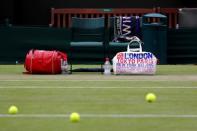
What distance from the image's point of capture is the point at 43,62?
46.1 feet

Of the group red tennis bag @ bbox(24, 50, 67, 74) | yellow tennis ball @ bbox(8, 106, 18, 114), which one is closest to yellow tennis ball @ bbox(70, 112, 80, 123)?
yellow tennis ball @ bbox(8, 106, 18, 114)

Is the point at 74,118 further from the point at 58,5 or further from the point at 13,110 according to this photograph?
the point at 58,5

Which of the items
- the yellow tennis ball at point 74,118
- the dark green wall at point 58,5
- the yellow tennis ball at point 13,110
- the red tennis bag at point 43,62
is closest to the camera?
the yellow tennis ball at point 74,118

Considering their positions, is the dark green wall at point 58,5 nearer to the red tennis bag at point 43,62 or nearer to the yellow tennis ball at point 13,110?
the red tennis bag at point 43,62

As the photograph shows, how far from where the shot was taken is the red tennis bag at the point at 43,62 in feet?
46.0

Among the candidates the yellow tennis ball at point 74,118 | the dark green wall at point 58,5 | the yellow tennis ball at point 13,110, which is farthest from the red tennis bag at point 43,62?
the dark green wall at point 58,5

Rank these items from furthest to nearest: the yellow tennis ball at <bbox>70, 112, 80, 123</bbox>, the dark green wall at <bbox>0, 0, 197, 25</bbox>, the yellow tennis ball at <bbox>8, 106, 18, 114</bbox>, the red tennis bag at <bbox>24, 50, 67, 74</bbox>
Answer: the dark green wall at <bbox>0, 0, 197, 25</bbox>
the red tennis bag at <bbox>24, 50, 67, 74</bbox>
the yellow tennis ball at <bbox>8, 106, 18, 114</bbox>
the yellow tennis ball at <bbox>70, 112, 80, 123</bbox>

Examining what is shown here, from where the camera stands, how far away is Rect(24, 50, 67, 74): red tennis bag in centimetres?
1401

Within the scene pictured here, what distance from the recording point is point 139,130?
658 cm

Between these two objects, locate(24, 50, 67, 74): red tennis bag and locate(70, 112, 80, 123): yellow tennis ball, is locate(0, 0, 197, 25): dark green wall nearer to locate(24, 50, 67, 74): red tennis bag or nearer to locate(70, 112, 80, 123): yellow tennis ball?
locate(24, 50, 67, 74): red tennis bag

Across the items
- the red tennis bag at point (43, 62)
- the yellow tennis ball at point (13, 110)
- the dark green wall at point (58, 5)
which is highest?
the dark green wall at point (58, 5)

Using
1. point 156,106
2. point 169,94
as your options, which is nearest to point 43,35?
point 169,94

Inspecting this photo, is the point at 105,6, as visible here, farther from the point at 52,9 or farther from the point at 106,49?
the point at 106,49

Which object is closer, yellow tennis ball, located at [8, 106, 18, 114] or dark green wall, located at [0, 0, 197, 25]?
yellow tennis ball, located at [8, 106, 18, 114]
